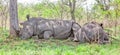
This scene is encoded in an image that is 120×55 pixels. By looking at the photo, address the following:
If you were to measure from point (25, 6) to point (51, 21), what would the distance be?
26761 mm

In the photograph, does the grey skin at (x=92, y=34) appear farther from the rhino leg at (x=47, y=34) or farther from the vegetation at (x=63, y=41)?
the rhino leg at (x=47, y=34)

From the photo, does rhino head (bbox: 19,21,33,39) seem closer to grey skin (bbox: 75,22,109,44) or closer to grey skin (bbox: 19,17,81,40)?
grey skin (bbox: 19,17,81,40)

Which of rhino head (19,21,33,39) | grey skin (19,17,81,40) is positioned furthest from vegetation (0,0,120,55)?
grey skin (19,17,81,40)

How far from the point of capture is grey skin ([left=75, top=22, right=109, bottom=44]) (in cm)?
1192

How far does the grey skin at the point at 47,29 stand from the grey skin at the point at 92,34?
2.15ft

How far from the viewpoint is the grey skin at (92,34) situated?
11922 mm

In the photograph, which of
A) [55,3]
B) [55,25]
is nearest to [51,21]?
[55,25]

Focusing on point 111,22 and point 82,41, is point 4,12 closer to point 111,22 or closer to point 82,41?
point 111,22

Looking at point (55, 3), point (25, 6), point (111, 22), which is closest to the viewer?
point (111, 22)

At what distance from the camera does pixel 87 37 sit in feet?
39.6

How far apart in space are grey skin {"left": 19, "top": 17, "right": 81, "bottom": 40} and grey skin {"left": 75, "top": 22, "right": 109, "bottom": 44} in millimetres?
654

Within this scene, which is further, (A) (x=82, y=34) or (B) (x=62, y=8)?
(B) (x=62, y=8)

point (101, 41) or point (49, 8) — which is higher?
point (49, 8)

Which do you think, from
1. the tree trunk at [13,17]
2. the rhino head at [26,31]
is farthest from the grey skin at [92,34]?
the tree trunk at [13,17]
